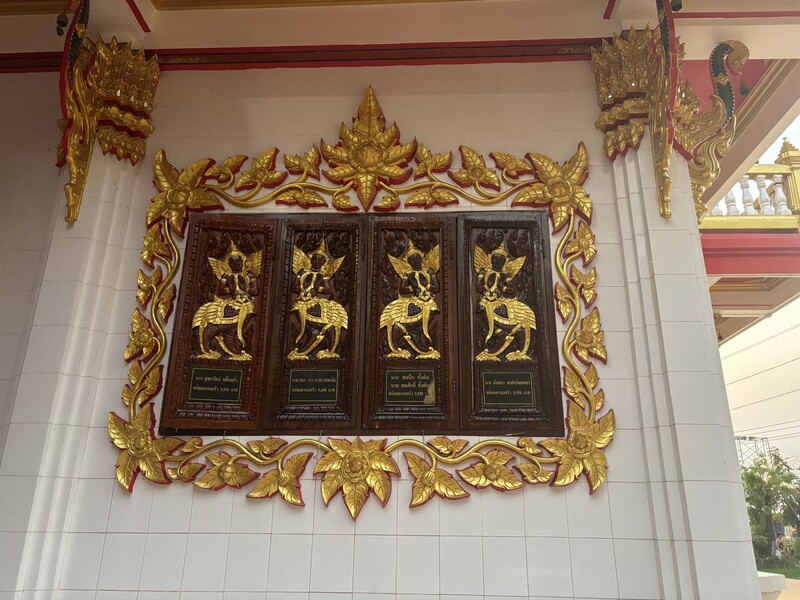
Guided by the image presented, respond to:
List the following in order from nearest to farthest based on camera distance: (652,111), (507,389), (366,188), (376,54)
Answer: (507,389), (652,111), (366,188), (376,54)

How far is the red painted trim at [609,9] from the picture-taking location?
2.86m

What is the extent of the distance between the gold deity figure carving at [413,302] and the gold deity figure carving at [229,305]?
0.64 m

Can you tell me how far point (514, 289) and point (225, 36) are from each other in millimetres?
2086

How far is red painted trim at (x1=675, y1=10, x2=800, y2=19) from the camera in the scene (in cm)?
280

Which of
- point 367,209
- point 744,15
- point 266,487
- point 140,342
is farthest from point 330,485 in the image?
point 744,15

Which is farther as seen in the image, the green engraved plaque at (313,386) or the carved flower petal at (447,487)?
the green engraved plaque at (313,386)

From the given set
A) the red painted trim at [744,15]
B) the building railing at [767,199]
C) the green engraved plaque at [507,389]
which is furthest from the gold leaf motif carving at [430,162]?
the building railing at [767,199]

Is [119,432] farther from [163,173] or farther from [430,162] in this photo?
[430,162]

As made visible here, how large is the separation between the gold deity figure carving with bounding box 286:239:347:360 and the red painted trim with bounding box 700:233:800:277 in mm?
3736

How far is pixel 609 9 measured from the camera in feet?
9.52

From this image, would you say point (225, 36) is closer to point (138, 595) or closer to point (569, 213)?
point (569, 213)

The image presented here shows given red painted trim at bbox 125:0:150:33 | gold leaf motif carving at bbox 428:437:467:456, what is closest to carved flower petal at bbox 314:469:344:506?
gold leaf motif carving at bbox 428:437:467:456

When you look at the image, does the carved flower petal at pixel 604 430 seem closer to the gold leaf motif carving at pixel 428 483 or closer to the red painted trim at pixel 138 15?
the gold leaf motif carving at pixel 428 483

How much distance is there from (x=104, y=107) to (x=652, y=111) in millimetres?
2699
